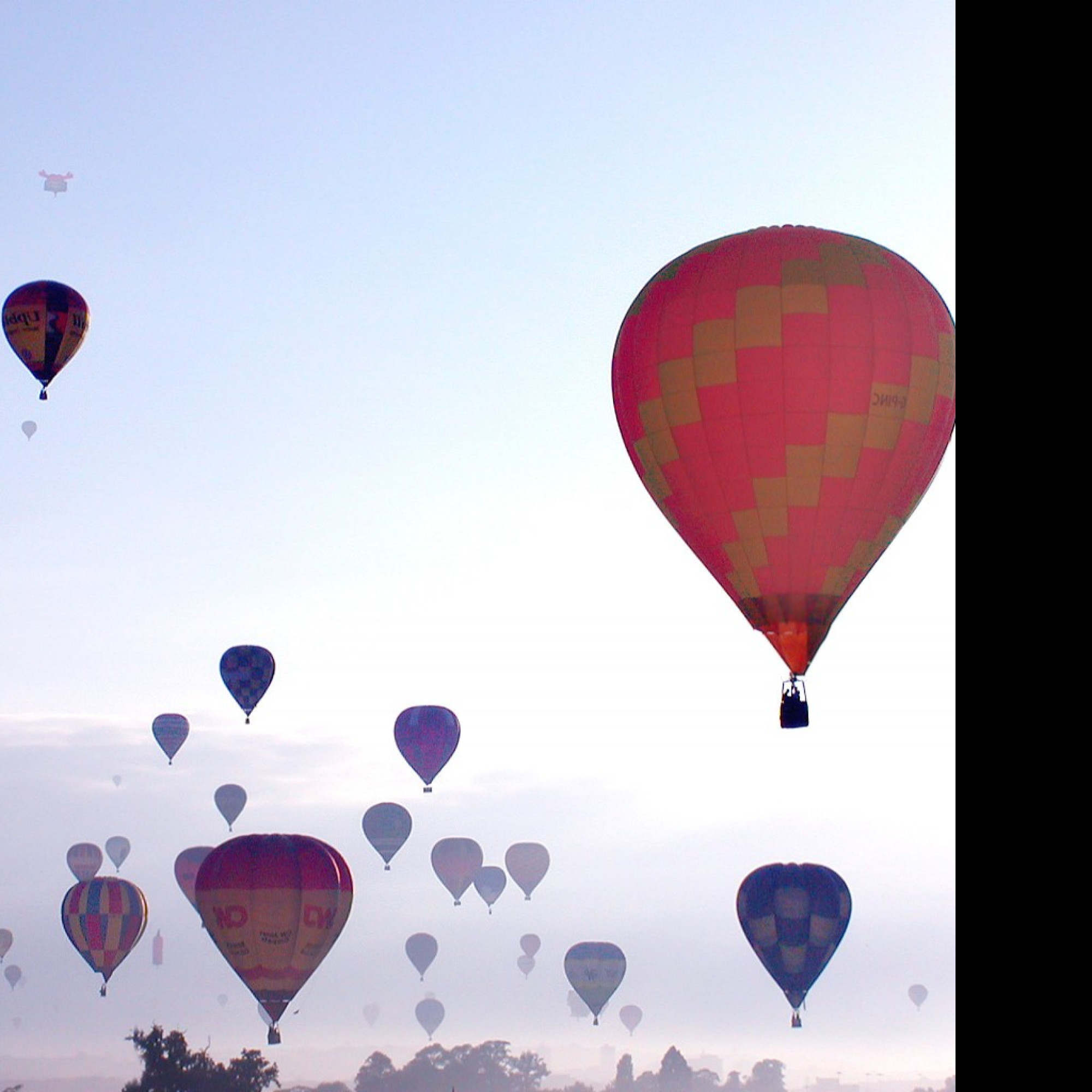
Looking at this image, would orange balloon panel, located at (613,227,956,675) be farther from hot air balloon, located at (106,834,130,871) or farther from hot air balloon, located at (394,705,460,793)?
hot air balloon, located at (106,834,130,871)

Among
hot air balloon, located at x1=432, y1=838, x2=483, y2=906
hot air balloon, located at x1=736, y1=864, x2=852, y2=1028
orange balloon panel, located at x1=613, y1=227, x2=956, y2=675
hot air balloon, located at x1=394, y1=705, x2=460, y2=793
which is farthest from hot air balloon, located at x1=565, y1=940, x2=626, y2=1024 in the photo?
orange balloon panel, located at x1=613, y1=227, x2=956, y2=675

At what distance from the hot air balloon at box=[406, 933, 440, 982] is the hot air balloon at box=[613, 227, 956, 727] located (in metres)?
75.3

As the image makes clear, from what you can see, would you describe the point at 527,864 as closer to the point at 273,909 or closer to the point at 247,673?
the point at 247,673

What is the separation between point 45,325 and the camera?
52.9m

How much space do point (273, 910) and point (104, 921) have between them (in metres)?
24.4

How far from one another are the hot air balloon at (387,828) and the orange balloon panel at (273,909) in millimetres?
27372

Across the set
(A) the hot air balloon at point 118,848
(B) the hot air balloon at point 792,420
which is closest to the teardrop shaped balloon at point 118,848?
(A) the hot air balloon at point 118,848

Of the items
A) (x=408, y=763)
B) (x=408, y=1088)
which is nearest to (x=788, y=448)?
(x=408, y=763)

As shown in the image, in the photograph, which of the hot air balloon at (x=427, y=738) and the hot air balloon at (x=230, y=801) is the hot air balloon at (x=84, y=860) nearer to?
the hot air balloon at (x=230, y=801)

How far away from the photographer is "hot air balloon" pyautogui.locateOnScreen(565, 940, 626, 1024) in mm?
74000
